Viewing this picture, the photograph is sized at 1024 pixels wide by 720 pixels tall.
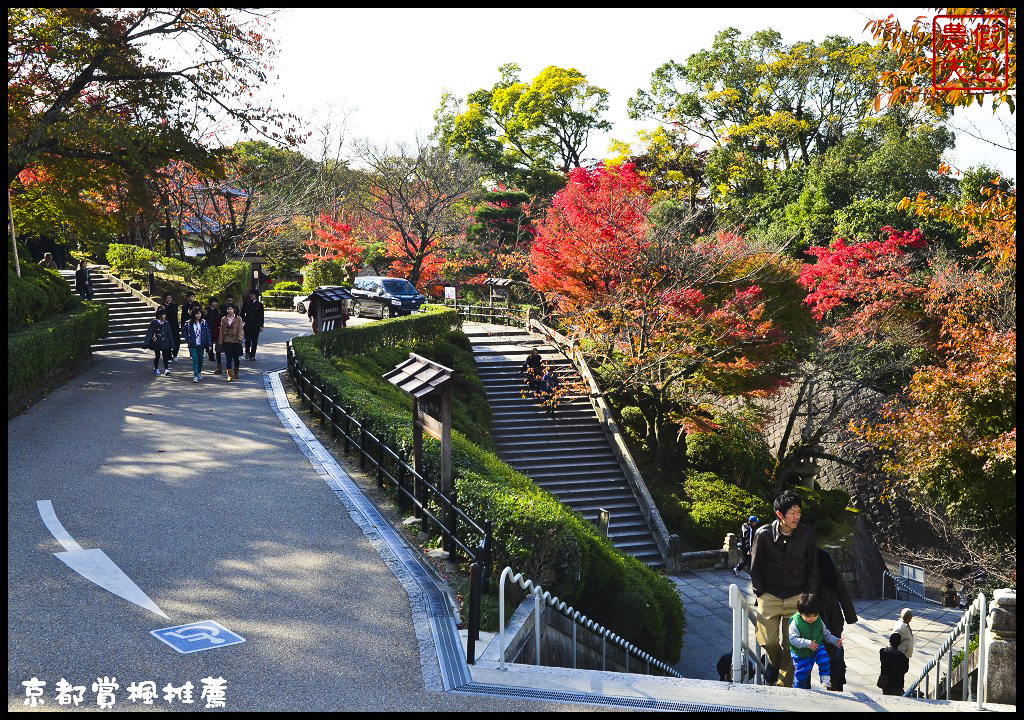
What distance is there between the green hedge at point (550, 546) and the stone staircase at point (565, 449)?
22.8ft

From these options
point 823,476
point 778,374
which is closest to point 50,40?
point 778,374

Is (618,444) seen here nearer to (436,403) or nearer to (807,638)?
(436,403)

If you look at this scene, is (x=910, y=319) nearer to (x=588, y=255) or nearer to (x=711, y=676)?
(x=588, y=255)

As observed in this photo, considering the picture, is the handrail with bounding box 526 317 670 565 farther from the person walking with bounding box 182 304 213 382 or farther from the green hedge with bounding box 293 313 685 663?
the person walking with bounding box 182 304 213 382

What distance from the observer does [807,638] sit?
22.0 feet

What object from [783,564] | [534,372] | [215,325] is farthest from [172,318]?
[783,564]

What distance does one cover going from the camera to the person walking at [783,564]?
6.72m

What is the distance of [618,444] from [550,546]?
1445 centimetres

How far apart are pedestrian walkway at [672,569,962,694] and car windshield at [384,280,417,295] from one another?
64.8 ft

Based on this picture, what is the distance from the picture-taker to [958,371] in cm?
1223

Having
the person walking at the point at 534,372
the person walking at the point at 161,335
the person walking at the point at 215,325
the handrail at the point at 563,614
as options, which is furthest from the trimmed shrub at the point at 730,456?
the person walking at the point at 161,335

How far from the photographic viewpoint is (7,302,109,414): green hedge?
15.1 m

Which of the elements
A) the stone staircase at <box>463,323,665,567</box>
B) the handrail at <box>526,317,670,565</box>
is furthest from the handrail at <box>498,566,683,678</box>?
the stone staircase at <box>463,323,665,567</box>

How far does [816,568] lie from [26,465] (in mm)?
11043
